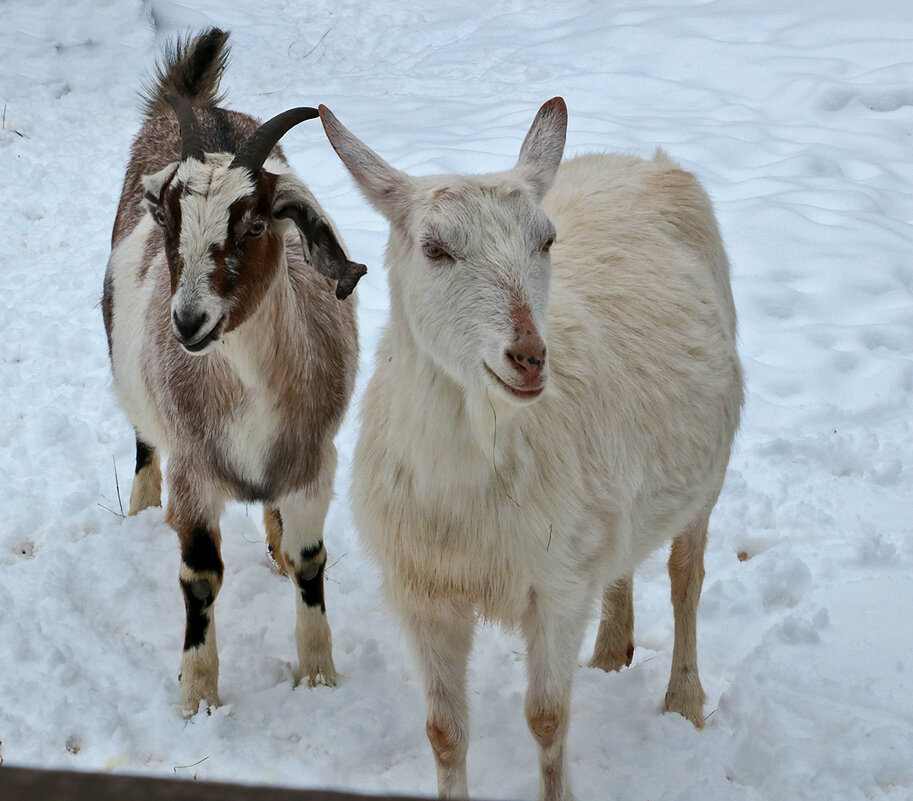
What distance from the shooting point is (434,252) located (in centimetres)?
268

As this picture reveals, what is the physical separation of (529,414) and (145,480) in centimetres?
277

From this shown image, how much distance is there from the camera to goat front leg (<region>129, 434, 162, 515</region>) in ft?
16.4

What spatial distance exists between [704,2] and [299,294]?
850cm

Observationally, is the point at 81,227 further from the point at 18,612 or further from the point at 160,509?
the point at 18,612

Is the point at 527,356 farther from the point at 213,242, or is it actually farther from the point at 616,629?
the point at 616,629

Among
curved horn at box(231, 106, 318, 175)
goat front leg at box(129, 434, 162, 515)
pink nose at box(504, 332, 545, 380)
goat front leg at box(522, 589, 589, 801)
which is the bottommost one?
goat front leg at box(129, 434, 162, 515)

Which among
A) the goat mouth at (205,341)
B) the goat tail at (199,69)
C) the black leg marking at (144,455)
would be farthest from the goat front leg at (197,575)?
the goat tail at (199,69)

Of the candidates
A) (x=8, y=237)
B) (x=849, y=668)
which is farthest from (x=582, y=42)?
(x=849, y=668)

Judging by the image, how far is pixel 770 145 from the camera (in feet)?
26.3

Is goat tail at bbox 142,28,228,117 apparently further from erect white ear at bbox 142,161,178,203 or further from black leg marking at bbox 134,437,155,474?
black leg marking at bbox 134,437,155,474

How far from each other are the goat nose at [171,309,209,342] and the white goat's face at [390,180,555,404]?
0.75 m

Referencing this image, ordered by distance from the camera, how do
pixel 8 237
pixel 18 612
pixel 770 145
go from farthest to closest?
pixel 770 145, pixel 8 237, pixel 18 612

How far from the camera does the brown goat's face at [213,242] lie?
3.20m

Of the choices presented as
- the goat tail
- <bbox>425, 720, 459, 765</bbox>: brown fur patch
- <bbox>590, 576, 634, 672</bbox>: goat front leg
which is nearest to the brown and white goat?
the goat tail
